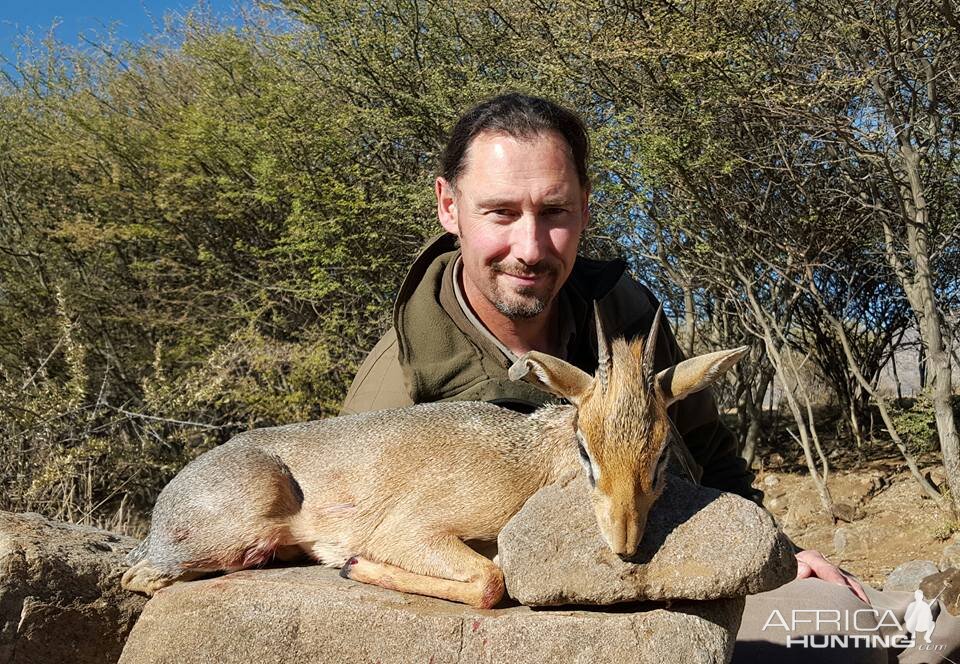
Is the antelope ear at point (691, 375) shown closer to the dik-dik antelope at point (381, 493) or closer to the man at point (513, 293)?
the dik-dik antelope at point (381, 493)

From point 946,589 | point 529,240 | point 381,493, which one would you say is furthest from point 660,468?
point 946,589

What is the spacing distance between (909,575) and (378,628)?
31.6 feet

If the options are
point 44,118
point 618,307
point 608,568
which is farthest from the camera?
point 44,118

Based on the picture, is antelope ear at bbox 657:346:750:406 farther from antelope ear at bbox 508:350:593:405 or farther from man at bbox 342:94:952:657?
man at bbox 342:94:952:657

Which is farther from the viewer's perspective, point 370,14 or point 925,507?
point 370,14

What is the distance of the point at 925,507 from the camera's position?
47.4 feet

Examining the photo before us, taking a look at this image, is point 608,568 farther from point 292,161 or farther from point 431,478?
point 292,161

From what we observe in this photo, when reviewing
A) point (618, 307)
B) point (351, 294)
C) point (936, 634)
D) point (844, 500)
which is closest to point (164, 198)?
point (351, 294)

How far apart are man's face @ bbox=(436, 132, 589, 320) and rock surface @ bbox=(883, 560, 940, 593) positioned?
7.92m

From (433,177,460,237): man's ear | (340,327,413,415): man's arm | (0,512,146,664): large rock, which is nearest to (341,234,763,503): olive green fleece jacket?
(340,327,413,415): man's arm

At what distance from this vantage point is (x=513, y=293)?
15.8ft

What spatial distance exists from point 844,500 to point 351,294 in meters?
10.3

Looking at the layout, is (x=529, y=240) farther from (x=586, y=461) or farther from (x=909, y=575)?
(x=909, y=575)

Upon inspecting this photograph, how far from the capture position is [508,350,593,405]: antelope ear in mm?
3455
